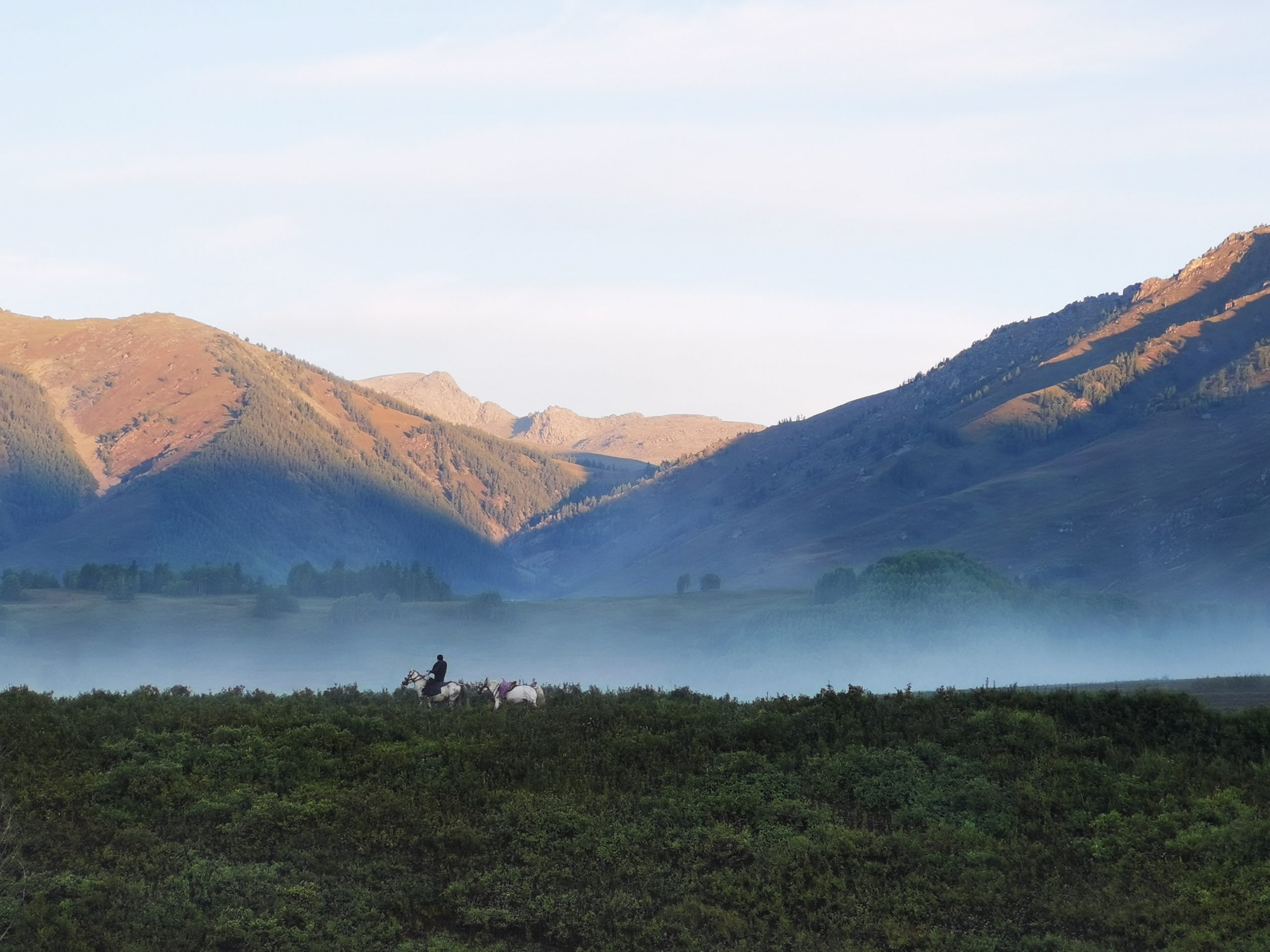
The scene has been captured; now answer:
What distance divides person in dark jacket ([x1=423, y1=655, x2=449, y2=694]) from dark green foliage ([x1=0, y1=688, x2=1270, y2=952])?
7.24 ft

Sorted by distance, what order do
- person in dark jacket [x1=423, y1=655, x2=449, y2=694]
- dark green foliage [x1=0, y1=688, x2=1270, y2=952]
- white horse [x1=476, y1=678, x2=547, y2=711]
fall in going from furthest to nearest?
1. person in dark jacket [x1=423, y1=655, x2=449, y2=694]
2. white horse [x1=476, y1=678, x2=547, y2=711]
3. dark green foliage [x1=0, y1=688, x2=1270, y2=952]

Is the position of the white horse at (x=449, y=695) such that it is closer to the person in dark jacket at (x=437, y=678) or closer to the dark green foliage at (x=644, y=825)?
the person in dark jacket at (x=437, y=678)

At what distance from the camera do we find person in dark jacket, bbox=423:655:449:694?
134 feet

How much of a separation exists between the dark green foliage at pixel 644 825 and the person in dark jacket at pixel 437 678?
2208 mm

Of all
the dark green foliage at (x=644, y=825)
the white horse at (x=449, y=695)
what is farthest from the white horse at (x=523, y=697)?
the dark green foliage at (x=644, y=825)

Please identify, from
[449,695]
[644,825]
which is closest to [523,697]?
[449,695]

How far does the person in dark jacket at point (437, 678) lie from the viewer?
4072 cm

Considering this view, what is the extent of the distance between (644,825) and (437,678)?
A: 37.7 ft

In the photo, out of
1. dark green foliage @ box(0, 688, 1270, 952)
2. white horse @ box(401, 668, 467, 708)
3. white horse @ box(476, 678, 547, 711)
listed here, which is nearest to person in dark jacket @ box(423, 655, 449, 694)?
white horse @ box(401, 668, 467, 708)

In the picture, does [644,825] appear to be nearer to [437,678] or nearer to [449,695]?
[449,695]

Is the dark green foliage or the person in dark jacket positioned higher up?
the person in dark jacket

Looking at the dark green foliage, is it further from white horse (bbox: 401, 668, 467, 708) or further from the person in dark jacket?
the person in dark jacket

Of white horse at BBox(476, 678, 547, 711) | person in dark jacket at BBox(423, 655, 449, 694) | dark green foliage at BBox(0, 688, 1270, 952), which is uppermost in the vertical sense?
person in dark jacket at BBox(423, 655, 449, 694)

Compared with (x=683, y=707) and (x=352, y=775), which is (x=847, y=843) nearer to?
(x=683, y=707)
